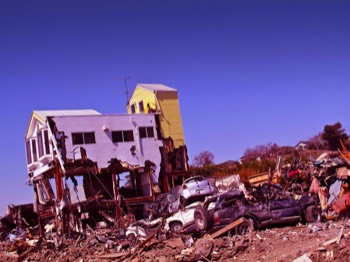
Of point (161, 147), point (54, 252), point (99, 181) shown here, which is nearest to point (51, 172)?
point (99, 181)

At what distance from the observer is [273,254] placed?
15000mm

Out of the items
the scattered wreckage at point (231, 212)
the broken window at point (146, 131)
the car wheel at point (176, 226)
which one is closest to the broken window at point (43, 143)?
the broken window at point (146, 131)

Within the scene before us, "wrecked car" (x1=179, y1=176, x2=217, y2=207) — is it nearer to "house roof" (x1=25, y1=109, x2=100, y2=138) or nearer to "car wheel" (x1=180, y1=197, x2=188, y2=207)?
"car wheel" (x1=180, y1=197, x2=188, y2=207)

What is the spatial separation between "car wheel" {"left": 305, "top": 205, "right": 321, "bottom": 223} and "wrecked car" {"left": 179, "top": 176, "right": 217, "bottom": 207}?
8.57 m

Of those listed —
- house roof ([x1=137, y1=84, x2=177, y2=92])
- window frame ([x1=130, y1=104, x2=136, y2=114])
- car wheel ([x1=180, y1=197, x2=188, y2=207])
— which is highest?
house roof ([x1=137, y1=84, x2=177, y2=92])

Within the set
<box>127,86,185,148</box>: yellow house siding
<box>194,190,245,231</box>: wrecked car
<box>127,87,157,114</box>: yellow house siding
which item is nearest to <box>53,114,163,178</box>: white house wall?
<box>127,86,185,148</box>: yellow house siding

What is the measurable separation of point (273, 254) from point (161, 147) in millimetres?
29960

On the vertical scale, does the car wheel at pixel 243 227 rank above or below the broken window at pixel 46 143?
below

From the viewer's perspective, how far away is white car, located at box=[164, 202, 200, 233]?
23.0 m

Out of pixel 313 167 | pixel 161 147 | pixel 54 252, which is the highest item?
pixel 161 147

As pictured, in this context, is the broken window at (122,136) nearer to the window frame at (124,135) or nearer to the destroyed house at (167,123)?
the window frame at (124,135)

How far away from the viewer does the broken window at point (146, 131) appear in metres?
43.5

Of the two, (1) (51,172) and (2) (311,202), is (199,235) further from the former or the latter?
(1) (51,172)

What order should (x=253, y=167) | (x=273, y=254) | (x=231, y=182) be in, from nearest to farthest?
(x=273, y=254), (x=231, y=182), (x=253, y=167)
